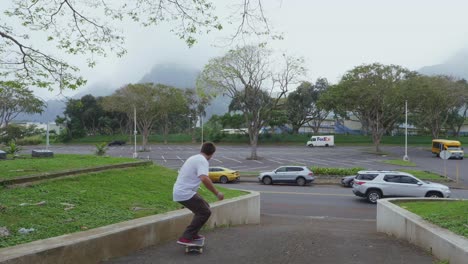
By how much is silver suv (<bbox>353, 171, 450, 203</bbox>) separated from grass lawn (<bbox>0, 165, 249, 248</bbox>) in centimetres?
1092

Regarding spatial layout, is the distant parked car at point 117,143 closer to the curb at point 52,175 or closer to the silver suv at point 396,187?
the silver suv at point 396,187

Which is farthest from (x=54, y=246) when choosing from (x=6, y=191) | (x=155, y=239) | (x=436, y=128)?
(x=436, y=128)

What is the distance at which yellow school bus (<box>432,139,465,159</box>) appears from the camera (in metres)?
43.9

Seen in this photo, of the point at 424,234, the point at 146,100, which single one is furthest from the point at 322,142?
the point at 424,234

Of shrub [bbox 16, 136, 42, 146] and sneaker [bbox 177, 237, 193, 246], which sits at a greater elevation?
sneaker [bbox 177, 237, 193, 246]

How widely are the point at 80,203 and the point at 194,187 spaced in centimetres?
267

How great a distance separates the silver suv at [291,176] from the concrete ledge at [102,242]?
19916 mm

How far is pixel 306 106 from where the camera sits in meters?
79.4

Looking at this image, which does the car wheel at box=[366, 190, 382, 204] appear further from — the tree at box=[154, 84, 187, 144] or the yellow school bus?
the tree at box=[154, 84, 187, 144]

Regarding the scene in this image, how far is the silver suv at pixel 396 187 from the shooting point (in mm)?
17766

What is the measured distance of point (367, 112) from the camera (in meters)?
51.3

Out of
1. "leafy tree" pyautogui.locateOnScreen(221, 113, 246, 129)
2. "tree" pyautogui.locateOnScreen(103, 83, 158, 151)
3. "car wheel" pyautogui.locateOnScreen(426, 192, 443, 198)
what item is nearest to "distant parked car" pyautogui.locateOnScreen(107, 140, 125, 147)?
"leafy tree" pyautogui.locateOnScreen(221, 113, 246, 129)

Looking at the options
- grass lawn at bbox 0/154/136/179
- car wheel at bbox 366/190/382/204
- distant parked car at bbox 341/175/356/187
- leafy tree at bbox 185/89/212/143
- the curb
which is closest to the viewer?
the curb

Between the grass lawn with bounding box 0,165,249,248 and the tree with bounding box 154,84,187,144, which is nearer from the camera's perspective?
the grass lawn with bounding box 0,165,249,248
